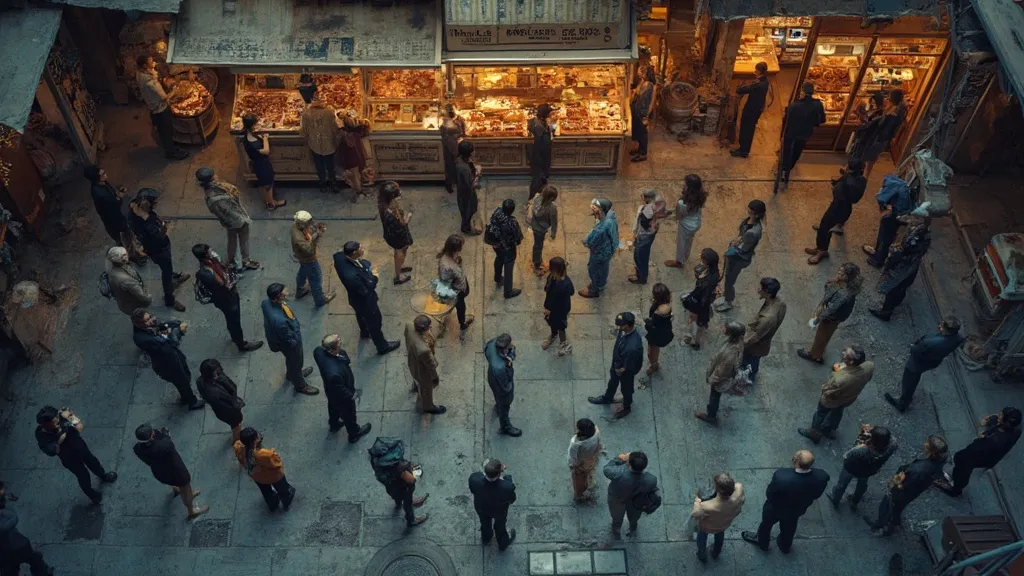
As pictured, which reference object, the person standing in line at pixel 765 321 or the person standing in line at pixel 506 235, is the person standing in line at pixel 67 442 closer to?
the person standing in line at pixel 506 235

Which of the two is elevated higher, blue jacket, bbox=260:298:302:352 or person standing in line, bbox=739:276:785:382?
person standing in line, bbox=739:276:785:382

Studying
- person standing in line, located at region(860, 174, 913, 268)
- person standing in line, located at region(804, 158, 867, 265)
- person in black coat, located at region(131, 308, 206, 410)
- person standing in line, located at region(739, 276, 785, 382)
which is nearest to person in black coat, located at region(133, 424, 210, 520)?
person in black coat, located at region(131, 308, 206, 410)

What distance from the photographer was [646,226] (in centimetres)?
1241

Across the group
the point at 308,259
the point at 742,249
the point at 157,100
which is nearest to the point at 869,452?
the point at 742,249

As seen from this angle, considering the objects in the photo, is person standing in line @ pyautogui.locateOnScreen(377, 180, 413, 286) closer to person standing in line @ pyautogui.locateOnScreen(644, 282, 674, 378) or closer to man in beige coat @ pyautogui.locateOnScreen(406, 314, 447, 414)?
man in beige coat @ pyautogui.locateOnScreen(406, 314, 447, 414)

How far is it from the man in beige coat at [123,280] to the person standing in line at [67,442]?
6.08 ft

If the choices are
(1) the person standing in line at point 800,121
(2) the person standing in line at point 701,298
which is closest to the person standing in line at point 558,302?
(2) the person standing in line at point 701,298

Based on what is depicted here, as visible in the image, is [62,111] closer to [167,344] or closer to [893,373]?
[167,344]

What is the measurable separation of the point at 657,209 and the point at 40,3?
9.72 metres

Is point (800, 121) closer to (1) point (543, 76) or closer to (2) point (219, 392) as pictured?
(1) point (543, 76)

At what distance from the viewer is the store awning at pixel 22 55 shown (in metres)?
11.9

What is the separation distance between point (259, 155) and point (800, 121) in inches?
338

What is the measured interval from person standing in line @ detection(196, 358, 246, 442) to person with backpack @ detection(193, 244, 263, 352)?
133 centimetres

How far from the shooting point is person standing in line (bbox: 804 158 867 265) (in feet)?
41.4
